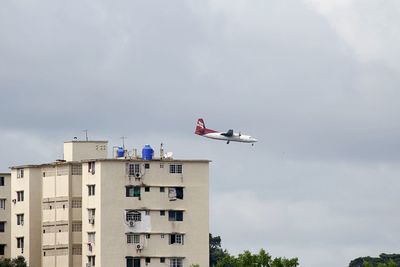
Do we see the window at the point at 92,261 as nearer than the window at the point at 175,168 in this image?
Yes

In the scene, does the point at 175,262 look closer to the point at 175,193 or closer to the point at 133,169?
the point at 175,193

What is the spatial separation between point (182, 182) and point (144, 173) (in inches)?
151

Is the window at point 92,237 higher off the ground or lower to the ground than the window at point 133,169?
lower

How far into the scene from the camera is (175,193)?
19900 centimetres

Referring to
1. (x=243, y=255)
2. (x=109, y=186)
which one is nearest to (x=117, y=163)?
(x=109, y=186)

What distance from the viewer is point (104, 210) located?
198m

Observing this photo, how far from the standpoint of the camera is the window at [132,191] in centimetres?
19825

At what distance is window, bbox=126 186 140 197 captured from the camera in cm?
19825

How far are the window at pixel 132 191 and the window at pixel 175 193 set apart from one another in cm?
303

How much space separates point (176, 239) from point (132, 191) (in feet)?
20.4

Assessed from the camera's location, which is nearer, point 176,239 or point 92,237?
point 176,239

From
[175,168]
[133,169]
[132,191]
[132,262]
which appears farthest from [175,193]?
[132,262]

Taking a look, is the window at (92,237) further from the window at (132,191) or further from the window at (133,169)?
the window at (133,169)

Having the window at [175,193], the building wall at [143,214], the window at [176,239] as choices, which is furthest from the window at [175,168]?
the window at [176,239]
